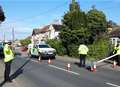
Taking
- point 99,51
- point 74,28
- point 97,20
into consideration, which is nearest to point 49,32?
point 97,20

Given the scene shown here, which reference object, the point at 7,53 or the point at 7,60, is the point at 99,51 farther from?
the point at 7,60

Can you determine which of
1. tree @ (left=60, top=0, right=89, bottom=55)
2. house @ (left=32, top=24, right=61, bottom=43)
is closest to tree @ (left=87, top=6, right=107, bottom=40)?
tree @ (left=60, top=0, right=89, bottom=55)

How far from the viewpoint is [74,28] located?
135ft

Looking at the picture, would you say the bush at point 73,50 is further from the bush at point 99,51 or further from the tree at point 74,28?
the bush at point 99,51

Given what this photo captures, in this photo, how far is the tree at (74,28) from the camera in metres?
40.7

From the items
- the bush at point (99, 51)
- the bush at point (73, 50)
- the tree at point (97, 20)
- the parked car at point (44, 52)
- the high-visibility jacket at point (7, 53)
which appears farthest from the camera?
the tree at point (97, 20)

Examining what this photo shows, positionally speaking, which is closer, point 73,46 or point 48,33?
point 73,46

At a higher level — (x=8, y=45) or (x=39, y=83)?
(x=8, y=45)

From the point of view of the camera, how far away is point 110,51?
3434 cm

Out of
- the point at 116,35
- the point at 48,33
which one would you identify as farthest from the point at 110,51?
the point at 48,33

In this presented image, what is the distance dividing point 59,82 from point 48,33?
252 ft

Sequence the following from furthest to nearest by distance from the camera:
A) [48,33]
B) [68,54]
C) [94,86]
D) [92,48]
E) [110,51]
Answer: [48,33]
[68,54]
[92,48]
[110,51]
[94,86]

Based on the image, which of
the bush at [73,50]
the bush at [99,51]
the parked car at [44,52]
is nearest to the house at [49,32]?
the bush at [73,50]

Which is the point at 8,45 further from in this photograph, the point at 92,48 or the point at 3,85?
the point at 92,48
